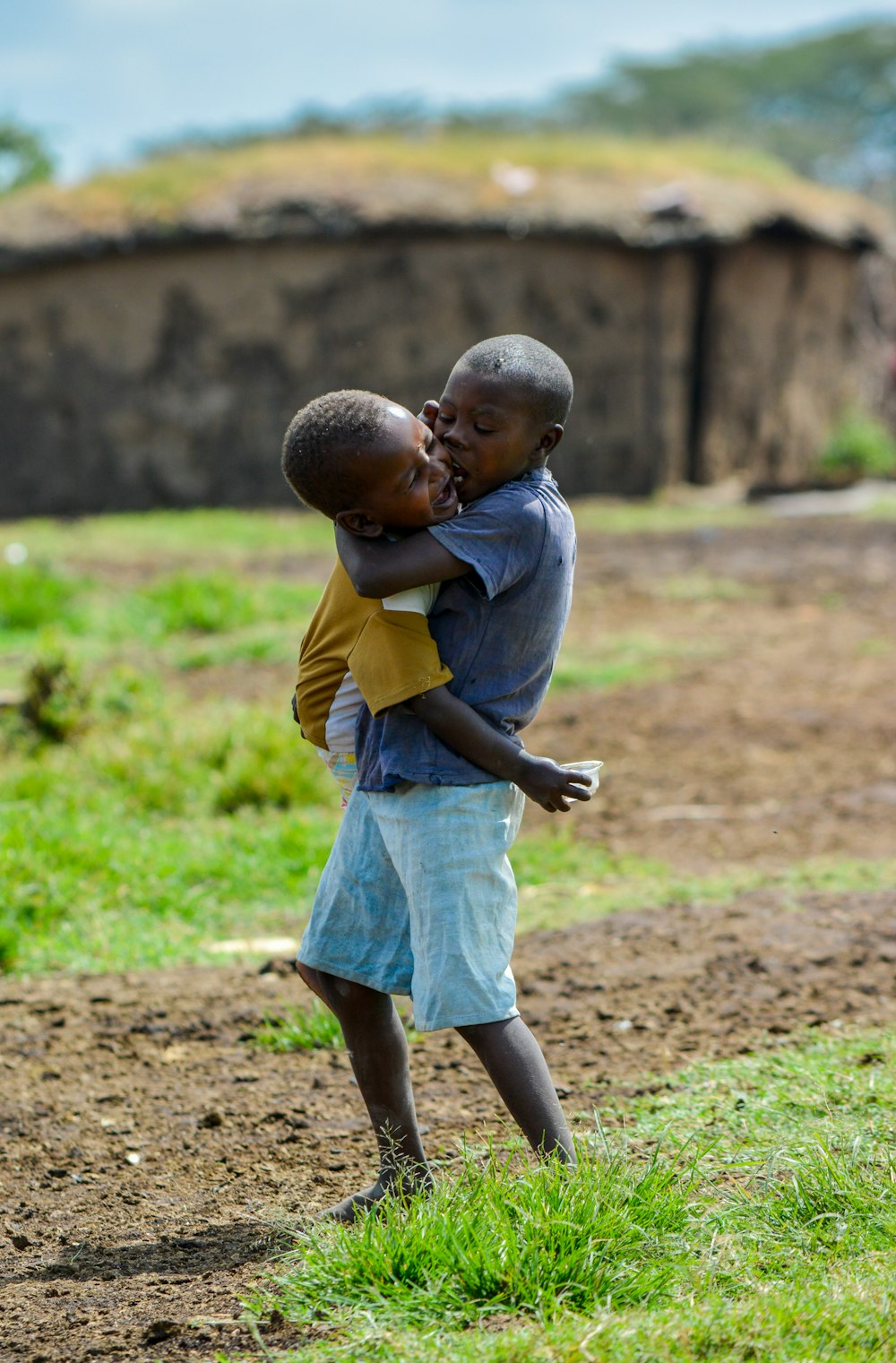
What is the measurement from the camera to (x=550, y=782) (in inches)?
95.6

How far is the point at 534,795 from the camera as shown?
7.99 ft

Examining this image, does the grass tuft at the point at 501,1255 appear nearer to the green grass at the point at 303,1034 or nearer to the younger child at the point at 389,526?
the younger child at the point at 389,526

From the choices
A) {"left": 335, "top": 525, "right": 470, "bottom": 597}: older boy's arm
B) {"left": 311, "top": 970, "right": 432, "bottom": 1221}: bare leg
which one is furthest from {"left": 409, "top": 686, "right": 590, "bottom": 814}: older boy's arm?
{"left": 311, "top": 970, "right": 432, "bottom": 1221}: bare leg

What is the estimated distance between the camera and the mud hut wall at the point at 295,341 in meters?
13.7

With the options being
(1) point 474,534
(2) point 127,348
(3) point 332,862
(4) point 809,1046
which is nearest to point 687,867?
(4) point 809,1046

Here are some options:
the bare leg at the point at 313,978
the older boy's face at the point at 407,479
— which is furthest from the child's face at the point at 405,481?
the bare leg at the point at 313,978

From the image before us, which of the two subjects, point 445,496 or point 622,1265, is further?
point 445,496

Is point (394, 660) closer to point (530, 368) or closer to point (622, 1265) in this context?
point (530, 368)

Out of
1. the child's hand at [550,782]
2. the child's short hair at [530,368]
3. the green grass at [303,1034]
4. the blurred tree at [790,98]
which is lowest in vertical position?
the green grass at [303,1034]

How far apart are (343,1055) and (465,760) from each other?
1.39m

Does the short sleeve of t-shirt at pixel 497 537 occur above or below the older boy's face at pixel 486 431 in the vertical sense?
below

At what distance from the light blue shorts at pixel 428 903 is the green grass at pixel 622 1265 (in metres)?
0.30

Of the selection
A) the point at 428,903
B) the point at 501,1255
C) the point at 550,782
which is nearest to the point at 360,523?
the point at 550,782

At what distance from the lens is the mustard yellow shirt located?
2424 mm
